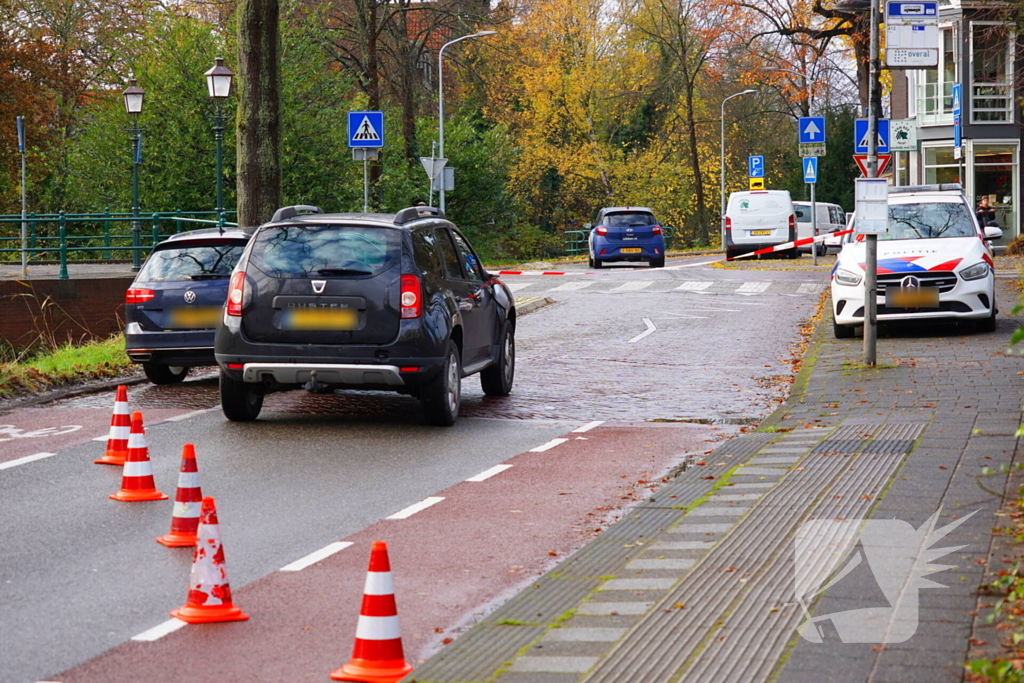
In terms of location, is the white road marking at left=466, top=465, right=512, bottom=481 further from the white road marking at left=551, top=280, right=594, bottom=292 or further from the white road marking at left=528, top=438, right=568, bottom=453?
the white road marking at left=551, top=280, right=594, bottom=292

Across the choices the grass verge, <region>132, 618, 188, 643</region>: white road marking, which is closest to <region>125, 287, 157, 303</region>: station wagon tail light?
the grass verge

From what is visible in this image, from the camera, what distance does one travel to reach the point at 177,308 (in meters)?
14.2

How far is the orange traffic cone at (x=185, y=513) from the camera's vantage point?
7.02 meters

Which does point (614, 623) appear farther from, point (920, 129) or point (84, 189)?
point (920, 129)

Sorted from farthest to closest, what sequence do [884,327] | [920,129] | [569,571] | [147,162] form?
[920,129] → [147,162] → [884,327] → [569,571]

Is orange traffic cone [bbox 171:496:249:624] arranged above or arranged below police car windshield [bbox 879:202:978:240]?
below

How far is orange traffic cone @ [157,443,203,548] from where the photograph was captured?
7.02 meters

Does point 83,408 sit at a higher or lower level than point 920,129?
lower

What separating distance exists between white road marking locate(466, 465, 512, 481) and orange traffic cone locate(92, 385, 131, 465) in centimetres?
256

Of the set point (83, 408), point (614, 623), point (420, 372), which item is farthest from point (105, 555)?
point (83, 408)

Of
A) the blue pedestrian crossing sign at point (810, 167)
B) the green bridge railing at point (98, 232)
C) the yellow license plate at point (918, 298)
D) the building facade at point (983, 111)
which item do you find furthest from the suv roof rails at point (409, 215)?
the building facade at point (983, 111)

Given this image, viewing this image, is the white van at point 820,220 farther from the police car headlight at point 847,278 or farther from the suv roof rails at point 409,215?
the suv roof rails at point 409,215

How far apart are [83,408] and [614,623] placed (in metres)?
8.76

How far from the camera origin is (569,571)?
6.47 meters
